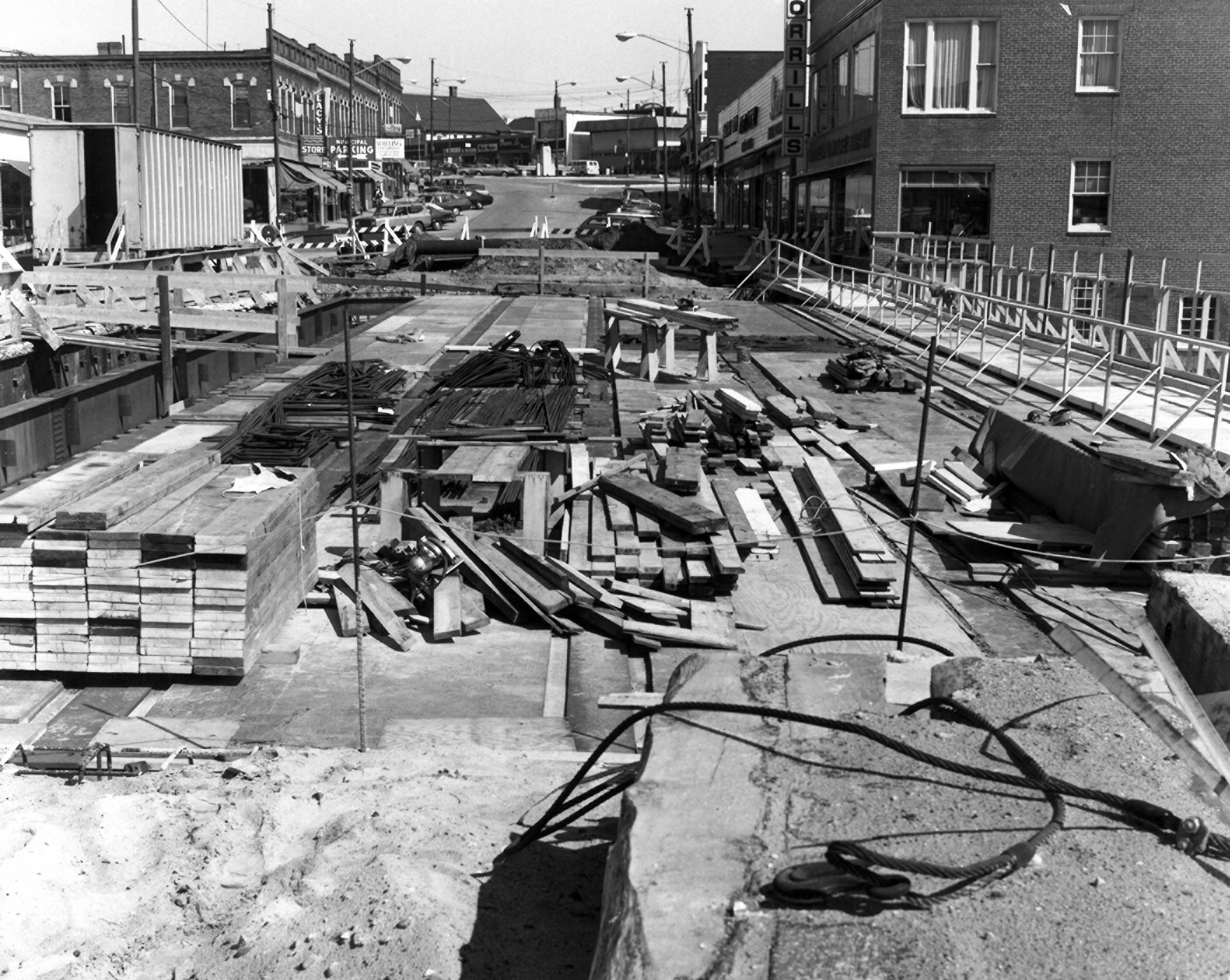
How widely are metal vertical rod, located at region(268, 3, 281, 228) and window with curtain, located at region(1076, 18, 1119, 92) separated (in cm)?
3315

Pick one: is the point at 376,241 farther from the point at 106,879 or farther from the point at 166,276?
the point at 106,879

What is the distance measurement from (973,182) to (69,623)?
106 feet

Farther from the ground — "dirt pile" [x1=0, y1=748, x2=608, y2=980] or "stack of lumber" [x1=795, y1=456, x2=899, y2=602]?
"stack of lumber" [x1=795, y1=456, x2=899, y2=602]

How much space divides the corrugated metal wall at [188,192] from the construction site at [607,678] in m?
14.2

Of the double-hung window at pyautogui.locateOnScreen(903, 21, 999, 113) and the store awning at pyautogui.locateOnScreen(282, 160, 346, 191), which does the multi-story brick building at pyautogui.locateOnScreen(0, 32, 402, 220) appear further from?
the double-hung window at pyautogui.locateOnScreen(903, 21, 999, 113)

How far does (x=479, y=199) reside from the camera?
85.8 meters

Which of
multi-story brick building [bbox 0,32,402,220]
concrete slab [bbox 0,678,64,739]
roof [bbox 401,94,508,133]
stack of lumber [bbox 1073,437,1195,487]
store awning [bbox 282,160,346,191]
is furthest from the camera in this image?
roof [bbox 401,94,508,133]

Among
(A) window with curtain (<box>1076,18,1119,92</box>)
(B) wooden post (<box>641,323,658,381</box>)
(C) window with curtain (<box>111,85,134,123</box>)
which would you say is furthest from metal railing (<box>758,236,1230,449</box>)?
(C) window with curtain (<box>111,85,134,123</box>)

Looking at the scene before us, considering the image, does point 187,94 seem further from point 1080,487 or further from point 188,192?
point 1080,487

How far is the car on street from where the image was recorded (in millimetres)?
126000

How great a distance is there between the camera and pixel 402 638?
9.64m

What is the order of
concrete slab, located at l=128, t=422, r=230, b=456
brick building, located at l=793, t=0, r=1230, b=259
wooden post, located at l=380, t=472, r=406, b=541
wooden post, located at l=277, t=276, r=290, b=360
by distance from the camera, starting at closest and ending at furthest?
1. wooden post, located at l=380, t=472, r=406, b=541
2. concrete slab, located at l=128, t=422, r=230, b=456
3. wooden post, located at l=277, t=276, r=290, b=360
4. brick building, located at l=793, t=0, r=1230, b=259

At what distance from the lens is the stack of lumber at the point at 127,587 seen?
845cm

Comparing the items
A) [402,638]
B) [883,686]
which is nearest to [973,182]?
[402,638]
